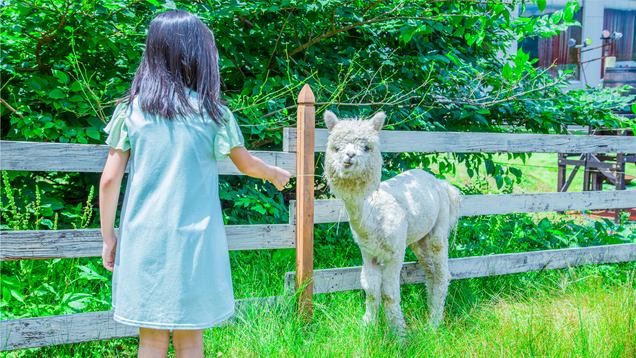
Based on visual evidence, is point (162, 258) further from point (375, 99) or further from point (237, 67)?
point (375, 99)

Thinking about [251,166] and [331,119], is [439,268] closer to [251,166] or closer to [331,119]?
[331,119]

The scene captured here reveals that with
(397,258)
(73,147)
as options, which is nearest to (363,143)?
(397,258)

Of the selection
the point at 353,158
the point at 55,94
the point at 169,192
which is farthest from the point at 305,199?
the point at 55,94

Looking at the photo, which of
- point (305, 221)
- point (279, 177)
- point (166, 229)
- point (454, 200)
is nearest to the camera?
point (166, 229)

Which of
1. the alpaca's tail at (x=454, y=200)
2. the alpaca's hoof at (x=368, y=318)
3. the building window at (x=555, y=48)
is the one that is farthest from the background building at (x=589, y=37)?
the alpaca's hoof at (x=368, y=318)

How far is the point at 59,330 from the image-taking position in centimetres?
238

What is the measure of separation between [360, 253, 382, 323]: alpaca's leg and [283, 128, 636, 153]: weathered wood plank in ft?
2.57

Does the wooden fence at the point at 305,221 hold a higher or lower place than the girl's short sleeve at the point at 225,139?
lower

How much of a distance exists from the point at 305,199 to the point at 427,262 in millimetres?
1080

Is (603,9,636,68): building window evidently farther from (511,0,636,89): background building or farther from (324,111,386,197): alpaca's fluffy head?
(324,111,386,197): alpaca's fluffy head

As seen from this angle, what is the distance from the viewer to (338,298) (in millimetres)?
3027

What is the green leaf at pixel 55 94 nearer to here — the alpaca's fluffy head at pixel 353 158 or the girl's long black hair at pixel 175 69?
the girl's long black hair at pixel 175 69

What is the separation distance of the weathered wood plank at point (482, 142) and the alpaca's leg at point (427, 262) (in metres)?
0.69

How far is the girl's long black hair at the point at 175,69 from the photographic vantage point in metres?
1.69
